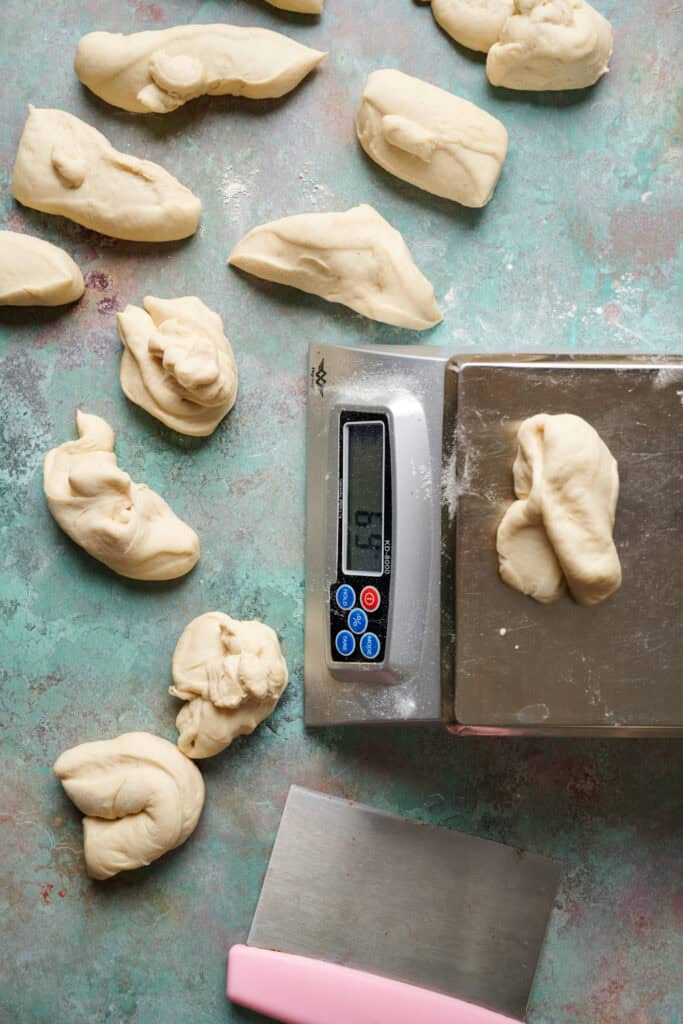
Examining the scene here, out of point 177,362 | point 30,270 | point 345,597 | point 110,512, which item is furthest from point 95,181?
point 345,597

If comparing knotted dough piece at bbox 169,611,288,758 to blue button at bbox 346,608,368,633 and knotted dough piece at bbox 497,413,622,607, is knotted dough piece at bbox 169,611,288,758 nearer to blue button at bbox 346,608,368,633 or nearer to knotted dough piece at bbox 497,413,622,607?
blue button at bbox 346,608,368,633

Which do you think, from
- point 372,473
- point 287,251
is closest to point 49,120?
point 287,251

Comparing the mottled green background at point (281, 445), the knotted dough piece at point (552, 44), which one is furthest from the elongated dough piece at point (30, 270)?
the knotted dough piece at point (552, 44)

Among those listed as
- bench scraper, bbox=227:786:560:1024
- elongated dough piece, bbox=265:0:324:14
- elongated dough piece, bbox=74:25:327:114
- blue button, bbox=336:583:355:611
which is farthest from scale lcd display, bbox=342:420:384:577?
elongated dough piece, bbox=265:0:324:14

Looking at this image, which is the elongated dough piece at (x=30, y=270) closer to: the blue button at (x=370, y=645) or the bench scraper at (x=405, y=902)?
the blue button at (x=370, y=645)

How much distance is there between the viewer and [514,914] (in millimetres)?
1800

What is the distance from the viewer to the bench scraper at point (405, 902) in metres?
1.80

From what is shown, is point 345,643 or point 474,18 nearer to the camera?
point 345,643

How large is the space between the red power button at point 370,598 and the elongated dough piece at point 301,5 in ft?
3.58

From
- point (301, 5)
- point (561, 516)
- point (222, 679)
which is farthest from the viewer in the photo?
point (301, 5)

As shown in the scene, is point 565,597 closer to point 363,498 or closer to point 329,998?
point 363,498

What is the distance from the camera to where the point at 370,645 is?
1.59m

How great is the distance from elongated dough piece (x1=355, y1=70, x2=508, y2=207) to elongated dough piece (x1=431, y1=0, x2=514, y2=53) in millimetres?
126

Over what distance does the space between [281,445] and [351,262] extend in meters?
0.36
